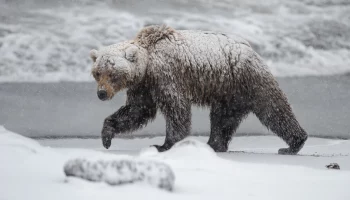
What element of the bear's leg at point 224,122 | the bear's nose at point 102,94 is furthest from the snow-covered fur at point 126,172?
the bear's leg at point 224,122

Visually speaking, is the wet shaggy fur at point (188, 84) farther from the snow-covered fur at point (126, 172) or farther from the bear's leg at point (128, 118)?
the snow-covered fur at point (126, 172)

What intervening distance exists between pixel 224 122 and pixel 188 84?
1033mm

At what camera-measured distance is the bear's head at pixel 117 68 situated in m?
7.78

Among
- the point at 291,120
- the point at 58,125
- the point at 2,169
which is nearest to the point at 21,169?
the point at 2,169

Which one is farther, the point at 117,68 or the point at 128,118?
the point at 128,118

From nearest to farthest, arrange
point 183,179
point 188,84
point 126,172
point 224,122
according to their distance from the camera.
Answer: point 126,172
point 183,179
point 188,84
point 224,122

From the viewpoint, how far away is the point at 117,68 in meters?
7.83

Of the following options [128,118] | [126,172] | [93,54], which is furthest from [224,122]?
[126,172]

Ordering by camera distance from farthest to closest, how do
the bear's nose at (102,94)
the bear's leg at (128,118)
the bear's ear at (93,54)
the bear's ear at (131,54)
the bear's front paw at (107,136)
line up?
1. the bear's leg at (128,118)
2. the bear's front paw at (107,136)
3. the bear's ear at (93,54)
4. the bear's ear at (131,54)
5. the bear's nose at (102,94)

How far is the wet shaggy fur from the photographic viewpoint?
793cm

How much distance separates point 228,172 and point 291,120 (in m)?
3.88

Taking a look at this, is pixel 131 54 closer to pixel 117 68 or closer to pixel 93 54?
pixel 117 68

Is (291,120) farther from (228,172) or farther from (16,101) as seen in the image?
(16,101)

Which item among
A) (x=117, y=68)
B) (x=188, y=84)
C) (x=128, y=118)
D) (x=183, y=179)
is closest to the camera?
(x=183, y=179)
